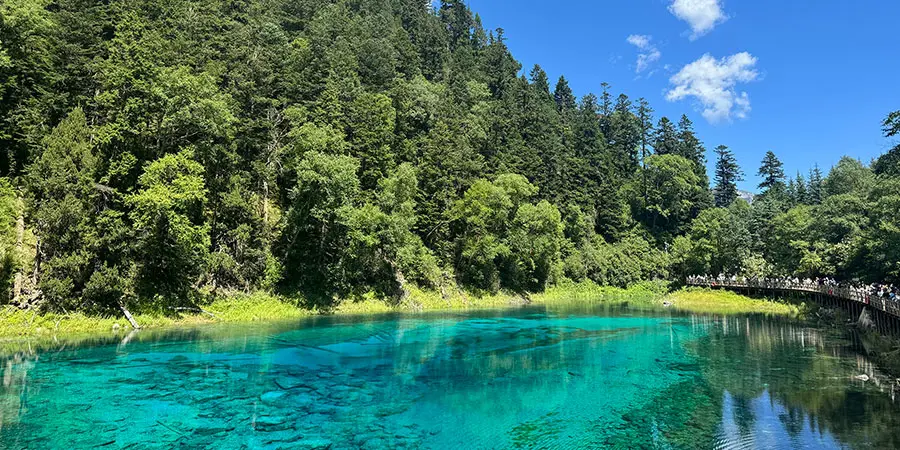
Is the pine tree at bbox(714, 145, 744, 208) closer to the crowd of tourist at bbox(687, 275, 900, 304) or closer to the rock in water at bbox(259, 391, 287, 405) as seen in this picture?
the crowd of tourist at bbox(687, 275, 900, 304)

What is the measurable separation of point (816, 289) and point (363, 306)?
37.9m

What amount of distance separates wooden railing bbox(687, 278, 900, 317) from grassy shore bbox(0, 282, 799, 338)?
1715 mm

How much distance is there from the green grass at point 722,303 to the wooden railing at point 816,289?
147cm

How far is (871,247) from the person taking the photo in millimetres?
33531

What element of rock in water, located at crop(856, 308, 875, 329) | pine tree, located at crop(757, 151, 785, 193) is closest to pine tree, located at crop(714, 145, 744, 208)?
pine tree, located at crop(757, 151, 785, 193)

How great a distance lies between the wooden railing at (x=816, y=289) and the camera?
2328 cm

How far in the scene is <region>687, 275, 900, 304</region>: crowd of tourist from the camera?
27561 mm

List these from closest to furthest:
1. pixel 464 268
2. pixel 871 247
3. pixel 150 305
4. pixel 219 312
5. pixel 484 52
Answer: pixel 150 305 → pixel 219 312 → pixel 871 247 → pixel 464 268 → pixel 484 52

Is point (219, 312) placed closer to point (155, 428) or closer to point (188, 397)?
point (188, 397)

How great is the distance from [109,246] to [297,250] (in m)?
13.0

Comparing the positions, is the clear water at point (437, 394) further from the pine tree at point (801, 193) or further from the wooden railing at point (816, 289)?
the pine tree at point (801, 193)

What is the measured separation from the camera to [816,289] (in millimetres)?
39625

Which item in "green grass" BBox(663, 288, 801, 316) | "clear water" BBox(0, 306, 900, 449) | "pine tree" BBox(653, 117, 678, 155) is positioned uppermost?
"pine tree" BBox(653, 117, 678, 155)

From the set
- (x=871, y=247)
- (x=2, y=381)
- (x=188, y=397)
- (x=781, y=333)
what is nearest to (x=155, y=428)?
(x=188, y=397)
